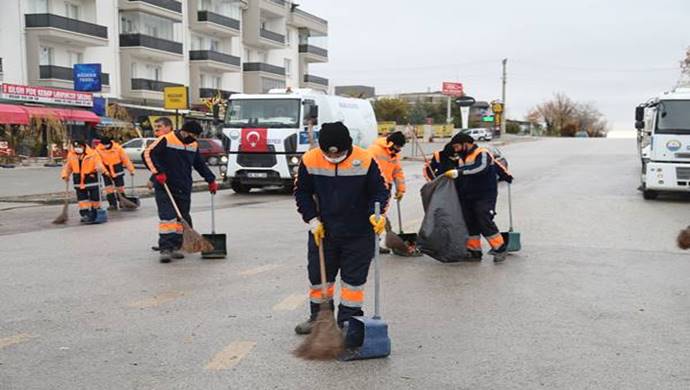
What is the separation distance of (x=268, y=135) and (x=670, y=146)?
9.81 metres

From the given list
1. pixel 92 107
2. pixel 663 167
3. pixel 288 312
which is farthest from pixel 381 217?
pixel 92 107

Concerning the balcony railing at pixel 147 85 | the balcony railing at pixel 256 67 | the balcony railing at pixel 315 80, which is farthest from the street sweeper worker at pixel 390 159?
the balcony railing at pixel 315 80

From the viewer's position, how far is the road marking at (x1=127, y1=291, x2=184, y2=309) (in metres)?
6.68

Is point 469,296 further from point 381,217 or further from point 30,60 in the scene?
point 30,60

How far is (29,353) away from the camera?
5.22 metres

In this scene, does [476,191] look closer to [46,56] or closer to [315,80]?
[46,56]

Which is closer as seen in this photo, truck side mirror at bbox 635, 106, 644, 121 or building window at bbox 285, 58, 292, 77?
truck side mirror at bbox 635, 106, 644, 121

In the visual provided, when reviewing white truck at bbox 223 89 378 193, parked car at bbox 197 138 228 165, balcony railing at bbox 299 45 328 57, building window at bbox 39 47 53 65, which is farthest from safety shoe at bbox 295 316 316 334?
balcony railing at bbox 299 45 328 57

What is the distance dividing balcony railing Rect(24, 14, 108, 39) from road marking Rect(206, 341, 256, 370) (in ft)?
122

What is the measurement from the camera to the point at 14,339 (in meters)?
5.57

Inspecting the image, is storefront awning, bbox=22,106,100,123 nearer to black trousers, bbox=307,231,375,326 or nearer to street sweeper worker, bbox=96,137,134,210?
street sweeper worker, bbox=96,137,134,210

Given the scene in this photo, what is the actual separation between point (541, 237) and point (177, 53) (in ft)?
138

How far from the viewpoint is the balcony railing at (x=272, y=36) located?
61.7 m

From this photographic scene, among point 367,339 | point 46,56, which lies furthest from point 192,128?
point 46,56
